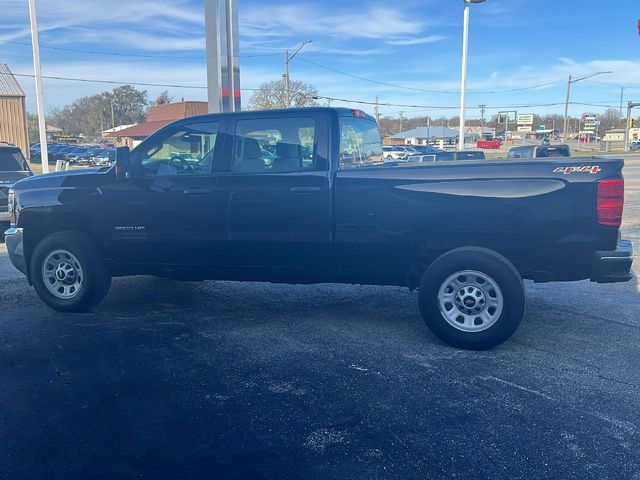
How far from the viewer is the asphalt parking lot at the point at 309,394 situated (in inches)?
124

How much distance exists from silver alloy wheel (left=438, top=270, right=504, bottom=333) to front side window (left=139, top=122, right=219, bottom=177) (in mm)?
2533

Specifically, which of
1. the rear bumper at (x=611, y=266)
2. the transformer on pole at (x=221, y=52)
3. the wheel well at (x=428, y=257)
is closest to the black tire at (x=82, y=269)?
the wheel well at (x=428, y=257)

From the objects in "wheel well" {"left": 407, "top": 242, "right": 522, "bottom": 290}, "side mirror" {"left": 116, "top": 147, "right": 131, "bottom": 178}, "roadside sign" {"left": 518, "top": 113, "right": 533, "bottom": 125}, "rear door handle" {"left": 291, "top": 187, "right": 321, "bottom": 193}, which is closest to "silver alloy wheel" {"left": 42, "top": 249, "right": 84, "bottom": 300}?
"side mirror" {"left": 116, "top": 147, "right": 131, "bottom": 178}

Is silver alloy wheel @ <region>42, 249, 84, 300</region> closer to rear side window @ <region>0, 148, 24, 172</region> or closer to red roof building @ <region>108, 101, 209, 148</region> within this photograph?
rear side window @ <region>0, 148, 24, 172</region>

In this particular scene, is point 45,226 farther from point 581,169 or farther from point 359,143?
point 581,169

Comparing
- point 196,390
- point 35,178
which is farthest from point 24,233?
point 196,390

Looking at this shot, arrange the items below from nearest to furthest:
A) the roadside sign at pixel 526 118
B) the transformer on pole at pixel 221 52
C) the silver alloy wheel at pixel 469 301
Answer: the silver alloy wheel at pixel 469 301, the transformer on pole at pixel 221 52, the roadside sign at pixel 526 118

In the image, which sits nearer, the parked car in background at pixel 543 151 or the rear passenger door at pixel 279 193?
the rear passenger door at pixel 279 193

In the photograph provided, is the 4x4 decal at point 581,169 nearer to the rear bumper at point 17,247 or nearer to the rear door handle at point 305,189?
the rear door handle at point 305,189

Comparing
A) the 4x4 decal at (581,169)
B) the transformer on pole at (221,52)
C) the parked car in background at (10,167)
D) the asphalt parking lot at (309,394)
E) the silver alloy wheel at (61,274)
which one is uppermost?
the transformer on pole at (221,52)

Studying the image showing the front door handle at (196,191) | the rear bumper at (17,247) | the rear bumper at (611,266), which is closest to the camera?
the rear bumper at (611,266)

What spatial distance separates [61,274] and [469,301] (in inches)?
160

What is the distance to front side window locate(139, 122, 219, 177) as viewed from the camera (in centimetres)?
558

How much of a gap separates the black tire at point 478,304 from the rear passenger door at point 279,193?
1.00 m
